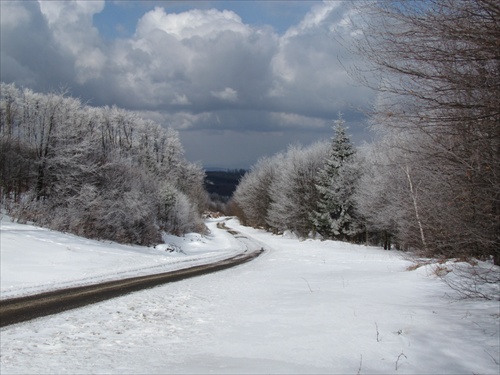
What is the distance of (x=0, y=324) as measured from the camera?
8180mm

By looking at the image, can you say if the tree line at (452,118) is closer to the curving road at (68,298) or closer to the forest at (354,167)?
the forest at (354,167)

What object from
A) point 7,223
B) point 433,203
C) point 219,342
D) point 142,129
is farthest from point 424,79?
point 142,129

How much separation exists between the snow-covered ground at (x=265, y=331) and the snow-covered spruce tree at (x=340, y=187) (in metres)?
27.2

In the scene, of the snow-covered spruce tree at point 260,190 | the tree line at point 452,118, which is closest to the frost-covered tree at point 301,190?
the snow-covered spruce tree at point 260,190

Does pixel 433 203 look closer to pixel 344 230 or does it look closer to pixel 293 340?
pixel 293 340

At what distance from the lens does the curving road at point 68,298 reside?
9.16m

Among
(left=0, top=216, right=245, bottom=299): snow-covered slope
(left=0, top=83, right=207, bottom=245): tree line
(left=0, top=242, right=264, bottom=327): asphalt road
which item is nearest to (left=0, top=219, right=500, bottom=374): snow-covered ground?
(left=0, top=216, right=245, bottom=299): snow-covered slope

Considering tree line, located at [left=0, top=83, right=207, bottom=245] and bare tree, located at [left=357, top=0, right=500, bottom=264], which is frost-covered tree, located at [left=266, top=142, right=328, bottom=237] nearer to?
tree line, located at [left=0, top=83, right=207, bottom=245]

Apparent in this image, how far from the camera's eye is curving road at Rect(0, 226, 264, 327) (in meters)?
9.16

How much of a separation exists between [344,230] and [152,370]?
3824cm

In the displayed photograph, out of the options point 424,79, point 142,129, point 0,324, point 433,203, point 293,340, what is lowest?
point 0,324

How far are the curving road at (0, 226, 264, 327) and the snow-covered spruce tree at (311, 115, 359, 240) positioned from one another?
91.3 ft

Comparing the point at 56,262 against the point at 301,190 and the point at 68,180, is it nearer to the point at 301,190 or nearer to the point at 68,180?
the point at 68,180

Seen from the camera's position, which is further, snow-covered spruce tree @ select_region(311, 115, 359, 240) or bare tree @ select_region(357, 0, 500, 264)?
snow-covered spruce tree @ select_region(311, 115, 359, 240)
